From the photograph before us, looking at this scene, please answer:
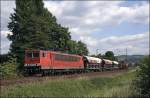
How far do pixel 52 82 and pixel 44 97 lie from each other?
650 centimetres

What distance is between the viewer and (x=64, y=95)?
34875 mm

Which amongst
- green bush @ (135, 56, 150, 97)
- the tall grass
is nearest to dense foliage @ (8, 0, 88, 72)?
the tall grass

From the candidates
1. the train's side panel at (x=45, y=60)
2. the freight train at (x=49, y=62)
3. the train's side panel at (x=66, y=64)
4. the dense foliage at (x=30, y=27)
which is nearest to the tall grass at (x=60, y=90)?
the train's side panel at (x=45, y=60)

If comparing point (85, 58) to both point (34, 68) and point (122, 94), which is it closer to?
point (34, 68)

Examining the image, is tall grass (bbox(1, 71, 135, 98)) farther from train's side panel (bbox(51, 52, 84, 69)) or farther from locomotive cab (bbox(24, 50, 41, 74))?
train's side panel (bbox(51, 52, 84, 69))

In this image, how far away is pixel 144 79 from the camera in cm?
3559

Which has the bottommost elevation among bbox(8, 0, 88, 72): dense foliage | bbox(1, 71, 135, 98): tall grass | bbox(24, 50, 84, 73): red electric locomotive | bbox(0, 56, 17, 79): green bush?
bbox(1, 71, 135, 98): tall grass

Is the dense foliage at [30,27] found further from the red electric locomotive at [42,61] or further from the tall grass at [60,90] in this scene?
the tall grass at [60,90]

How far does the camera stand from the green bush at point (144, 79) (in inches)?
1388

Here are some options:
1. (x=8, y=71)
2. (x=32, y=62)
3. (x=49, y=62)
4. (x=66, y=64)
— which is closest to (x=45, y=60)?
(x=49, y=62)

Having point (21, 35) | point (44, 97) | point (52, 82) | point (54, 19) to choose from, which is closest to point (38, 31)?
point (21, 35)

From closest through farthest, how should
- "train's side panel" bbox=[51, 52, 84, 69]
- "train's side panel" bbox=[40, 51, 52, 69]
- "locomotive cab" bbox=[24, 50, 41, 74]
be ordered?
"locomotive cab" bbox=[24, 50, 41, 74]
"train's side panel" bbox=[40, 51, 52, 69]
"train's side panel" bbox=[51, 52, 84, 69]

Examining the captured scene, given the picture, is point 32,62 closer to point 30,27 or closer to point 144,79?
point 144,79

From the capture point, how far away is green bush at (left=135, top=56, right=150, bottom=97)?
35.2 meters
